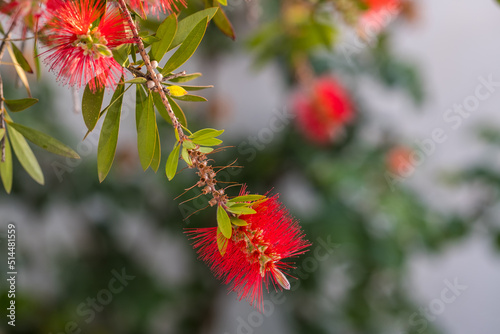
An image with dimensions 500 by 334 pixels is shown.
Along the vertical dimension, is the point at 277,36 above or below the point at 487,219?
above

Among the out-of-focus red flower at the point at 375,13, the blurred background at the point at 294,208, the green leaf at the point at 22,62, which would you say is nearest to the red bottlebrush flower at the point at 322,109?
the blurred background at the point at 294,208

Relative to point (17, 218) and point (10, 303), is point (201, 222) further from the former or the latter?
point (17, 218)

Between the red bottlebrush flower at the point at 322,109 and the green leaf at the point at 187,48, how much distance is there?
0.75 m

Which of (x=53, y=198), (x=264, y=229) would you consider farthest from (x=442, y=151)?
(x=264, y=229)

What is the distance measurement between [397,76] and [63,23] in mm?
1186

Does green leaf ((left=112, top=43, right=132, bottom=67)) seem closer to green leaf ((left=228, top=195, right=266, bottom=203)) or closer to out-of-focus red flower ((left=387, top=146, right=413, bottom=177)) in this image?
green leaf ((left=228, top=195, right=266, bottom=203))

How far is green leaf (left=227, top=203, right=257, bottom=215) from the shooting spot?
27 centimetres

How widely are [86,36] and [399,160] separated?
1.10 meters

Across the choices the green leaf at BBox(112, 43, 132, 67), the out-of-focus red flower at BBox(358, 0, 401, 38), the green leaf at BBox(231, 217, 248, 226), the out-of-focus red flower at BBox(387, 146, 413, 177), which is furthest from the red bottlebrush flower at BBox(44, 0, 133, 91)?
the out-of-focus red flower at BBox(387, 146, 413, 177)

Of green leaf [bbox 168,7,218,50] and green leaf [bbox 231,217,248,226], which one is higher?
green leaf [bbox 168,7,218,50]

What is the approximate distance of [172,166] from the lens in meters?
0.27

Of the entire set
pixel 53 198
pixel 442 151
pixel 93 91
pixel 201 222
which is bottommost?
pixel 442 151

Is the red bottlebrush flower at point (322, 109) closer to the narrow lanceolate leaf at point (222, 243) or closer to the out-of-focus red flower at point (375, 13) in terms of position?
the out-of-focus red flower at point (375, 13)

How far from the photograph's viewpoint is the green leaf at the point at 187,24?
0.92ft
